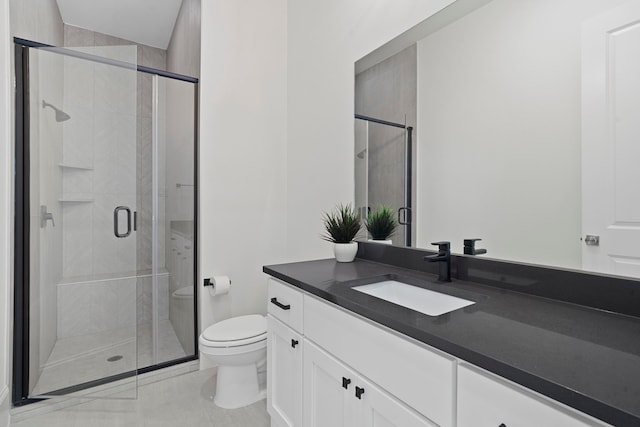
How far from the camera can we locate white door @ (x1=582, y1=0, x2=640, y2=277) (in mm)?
946

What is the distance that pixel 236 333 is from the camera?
6.55 ft

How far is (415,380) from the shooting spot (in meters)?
0.85

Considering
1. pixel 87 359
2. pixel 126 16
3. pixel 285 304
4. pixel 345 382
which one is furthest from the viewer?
pixel 126 16

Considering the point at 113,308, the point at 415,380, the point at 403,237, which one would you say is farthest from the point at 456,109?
the point at 113,308

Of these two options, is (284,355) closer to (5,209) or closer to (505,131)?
(505,131)

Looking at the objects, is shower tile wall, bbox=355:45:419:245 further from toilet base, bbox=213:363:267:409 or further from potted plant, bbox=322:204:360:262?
toilet base, bbox=213:363:267:409

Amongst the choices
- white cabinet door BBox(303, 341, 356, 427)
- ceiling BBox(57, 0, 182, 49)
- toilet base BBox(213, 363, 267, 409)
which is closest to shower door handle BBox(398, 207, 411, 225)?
white cabinet door BBox(303, 341, 356, 427)

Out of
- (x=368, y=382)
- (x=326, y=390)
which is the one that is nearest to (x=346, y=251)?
(x=326, y=390)

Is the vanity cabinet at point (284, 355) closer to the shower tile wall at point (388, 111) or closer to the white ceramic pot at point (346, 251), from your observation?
the white ceramic pot at point (346, 251)

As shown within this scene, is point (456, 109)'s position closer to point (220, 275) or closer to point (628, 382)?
point (628, 382)

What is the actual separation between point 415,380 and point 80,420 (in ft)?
6.41

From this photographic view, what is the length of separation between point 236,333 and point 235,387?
1.01ft

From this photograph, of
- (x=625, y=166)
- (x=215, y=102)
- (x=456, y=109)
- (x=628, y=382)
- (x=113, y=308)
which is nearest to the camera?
(x=628, y=382)

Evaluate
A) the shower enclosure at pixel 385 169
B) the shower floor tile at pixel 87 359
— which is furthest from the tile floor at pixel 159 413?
the shower enclosure at pixel 385 169
